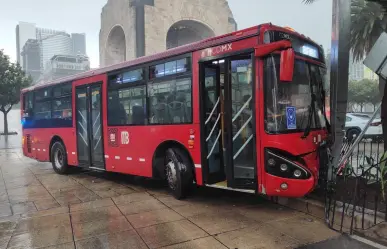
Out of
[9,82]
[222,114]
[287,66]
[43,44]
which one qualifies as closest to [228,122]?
[222,114]

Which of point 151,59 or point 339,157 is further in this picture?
point 151,59

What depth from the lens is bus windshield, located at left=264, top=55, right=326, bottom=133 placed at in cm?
499

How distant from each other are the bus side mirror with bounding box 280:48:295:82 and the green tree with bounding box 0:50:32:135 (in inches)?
1260

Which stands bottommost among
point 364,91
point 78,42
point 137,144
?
point 137,144

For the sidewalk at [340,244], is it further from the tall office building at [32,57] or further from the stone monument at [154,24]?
the tall office building at [32,57]

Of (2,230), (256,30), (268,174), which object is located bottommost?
(2,230)

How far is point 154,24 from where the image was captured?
917 inches

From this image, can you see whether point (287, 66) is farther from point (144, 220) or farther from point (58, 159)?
point (58, 159)

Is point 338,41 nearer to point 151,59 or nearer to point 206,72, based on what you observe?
point 206,72

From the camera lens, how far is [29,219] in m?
5.80

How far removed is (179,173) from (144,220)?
1.20 m

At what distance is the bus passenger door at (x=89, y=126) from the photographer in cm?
865

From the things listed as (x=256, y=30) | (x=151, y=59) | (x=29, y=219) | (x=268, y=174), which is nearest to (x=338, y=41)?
(x=256, y=30)

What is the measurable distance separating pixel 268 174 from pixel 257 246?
119 cm
